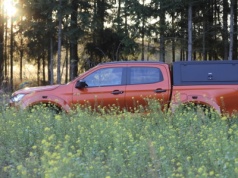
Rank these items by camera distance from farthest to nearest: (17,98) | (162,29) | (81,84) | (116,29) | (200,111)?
(116,29) < (162,29) < (17,98) < (81,84) < (200,111)

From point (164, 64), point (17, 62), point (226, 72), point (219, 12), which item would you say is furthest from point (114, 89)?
point (17, 62)

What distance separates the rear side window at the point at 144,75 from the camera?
38.1 feet

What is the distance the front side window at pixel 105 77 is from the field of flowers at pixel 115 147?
2293mm

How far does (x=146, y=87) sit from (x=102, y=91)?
1065 mm

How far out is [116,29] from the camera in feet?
113

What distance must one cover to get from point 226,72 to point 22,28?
2444 centimetres

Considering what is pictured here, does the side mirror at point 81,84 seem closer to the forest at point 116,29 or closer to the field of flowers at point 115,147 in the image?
the field of flowers at point 115,147

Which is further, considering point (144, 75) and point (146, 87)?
point (144, 75)

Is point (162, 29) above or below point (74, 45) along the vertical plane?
above

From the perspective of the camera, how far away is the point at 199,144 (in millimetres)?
6879

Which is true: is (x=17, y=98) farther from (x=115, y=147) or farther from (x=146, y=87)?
(x=115, y=147)

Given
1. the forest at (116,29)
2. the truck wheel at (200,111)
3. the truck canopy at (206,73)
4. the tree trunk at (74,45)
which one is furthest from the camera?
the tree trunk at (74,45)

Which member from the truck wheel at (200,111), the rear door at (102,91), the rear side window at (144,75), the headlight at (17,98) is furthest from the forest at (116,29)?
the truck wheel at (200,111)

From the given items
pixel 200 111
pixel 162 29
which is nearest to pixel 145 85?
pixel 200 111
